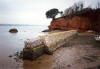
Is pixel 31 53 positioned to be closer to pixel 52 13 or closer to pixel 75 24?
pixel 75 24

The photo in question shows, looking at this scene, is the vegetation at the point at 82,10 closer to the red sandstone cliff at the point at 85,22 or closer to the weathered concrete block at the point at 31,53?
the red sandstone cliff at the point at 85,22

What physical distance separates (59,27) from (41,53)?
36336 millimetres

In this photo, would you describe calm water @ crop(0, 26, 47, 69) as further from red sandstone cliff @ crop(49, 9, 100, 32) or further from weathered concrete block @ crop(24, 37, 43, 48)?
red sandstone cliff @ crop(49, 9, 100, 32)

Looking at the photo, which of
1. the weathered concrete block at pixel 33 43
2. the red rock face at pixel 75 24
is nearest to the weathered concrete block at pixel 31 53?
the weathered concrete block at pixel 33 43

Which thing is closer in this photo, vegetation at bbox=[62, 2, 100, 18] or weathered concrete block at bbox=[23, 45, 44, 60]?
weathered concrete block at bbox=[23, 45, 44, 60]

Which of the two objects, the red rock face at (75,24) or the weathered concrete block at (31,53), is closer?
the weathered concrete block at (31,53)

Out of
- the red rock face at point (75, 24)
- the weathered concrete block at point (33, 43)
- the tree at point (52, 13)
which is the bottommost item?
the red rock face at point (75, 24)

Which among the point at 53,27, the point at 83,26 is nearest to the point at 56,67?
the point at 83,26

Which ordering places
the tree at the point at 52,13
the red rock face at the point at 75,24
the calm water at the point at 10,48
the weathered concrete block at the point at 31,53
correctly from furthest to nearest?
the tree at the point at 52,13 < the red rock face at the point at 75,24 < the weathered concrete block at the point at 31,53 < the calm water at the point at 10,48

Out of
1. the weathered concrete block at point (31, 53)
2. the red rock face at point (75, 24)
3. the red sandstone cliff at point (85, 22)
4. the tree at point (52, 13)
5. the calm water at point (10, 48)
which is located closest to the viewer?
the calm water at point (10, 48)

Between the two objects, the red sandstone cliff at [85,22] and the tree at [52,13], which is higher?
the tree at [52,13]

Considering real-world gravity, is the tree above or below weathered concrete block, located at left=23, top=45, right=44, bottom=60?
above

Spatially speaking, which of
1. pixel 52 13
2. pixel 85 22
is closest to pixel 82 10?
pixel 85 22

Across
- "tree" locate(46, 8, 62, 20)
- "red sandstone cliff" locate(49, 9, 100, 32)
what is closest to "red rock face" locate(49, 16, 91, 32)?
"red sandstone cliff" locate(49, 9, 100, 32)
